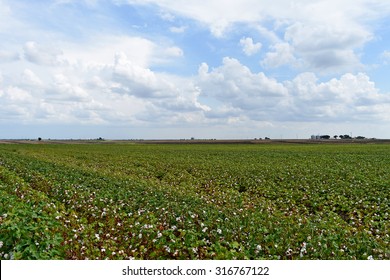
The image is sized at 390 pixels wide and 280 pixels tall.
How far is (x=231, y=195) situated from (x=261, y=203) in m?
2.40

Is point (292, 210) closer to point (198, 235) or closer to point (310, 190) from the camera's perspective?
point (310, 190)

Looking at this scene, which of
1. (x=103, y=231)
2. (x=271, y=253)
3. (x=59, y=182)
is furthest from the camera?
(x=59, y=182)

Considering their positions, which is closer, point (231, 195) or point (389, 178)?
point (231, 195)

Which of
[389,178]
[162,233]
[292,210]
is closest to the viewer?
[162,233]

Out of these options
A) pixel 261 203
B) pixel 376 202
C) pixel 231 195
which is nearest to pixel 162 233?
pixel 261 203

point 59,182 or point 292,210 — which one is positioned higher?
point 59,182

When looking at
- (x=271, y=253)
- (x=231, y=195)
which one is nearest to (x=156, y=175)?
(x=231, y=195)

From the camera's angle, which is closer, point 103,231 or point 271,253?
point 271,253

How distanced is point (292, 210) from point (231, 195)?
3746 mm

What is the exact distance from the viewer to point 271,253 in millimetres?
9070

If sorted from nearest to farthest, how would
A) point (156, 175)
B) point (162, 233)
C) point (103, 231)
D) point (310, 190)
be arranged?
point (162, 233), point (103, 231), point (310, 190), point (156, 175)

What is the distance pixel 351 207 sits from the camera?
16.7m

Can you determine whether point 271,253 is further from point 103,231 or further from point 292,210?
point 292,210
